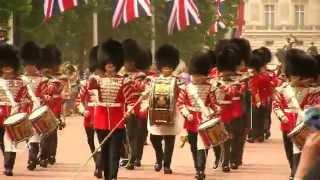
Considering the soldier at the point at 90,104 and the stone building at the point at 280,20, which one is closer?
the soldier at the point at 90,104

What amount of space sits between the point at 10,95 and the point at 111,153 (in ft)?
7.73

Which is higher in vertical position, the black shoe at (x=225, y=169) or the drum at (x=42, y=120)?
the drum at (x=42, y=120)

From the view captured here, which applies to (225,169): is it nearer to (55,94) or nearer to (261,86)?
(55,94)

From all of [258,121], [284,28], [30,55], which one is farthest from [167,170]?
[284,28]

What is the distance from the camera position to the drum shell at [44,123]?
41.2 ft

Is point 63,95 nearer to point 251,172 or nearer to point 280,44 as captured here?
point 251,172

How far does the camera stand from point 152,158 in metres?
15.5

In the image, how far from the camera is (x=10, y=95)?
12.8m

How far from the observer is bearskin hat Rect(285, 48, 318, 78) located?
10992 mm

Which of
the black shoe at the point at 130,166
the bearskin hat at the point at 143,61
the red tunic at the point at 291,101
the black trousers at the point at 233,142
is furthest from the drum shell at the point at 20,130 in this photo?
the red tunic at the point at 291,101

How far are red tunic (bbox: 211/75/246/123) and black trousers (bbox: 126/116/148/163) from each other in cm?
140

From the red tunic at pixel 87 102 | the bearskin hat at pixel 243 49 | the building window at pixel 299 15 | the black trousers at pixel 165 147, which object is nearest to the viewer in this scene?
the red tunic at pixel 87 102

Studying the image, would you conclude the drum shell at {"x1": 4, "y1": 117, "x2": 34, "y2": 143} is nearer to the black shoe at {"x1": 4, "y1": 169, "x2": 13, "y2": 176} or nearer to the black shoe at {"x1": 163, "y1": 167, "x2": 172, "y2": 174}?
the black shoe at {"x1": 4, "y1": 169, "x2": 13, "y2": 176}

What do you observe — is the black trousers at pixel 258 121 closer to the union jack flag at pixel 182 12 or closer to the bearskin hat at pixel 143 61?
the union jack flag at pixel 182 12
